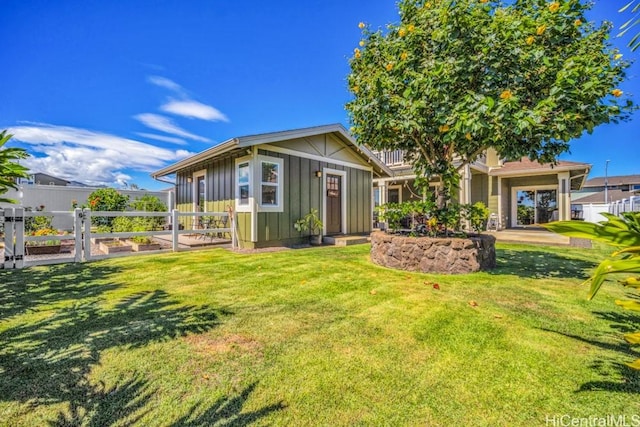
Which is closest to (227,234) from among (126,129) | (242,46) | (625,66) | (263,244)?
(263,244)

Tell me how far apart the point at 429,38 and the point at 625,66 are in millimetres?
2842

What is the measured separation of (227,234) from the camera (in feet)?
29.2

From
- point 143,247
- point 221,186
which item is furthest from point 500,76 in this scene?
point 143,247

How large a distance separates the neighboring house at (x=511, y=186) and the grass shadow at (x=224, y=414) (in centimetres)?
1145

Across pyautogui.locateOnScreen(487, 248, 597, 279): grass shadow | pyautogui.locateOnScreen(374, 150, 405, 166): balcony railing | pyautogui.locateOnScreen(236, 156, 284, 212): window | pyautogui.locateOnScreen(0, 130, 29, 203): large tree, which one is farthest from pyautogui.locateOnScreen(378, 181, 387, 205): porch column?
pyautogui.locateOnScreen(0, 130, 29, 203): large tree

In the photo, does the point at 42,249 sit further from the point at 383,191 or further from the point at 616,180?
the point at 616,180

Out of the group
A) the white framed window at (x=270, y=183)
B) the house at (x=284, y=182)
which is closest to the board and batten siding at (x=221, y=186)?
the house at (x=284, y=182)

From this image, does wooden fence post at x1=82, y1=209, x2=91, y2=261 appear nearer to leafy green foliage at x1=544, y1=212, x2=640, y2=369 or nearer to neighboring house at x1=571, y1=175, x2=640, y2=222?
leafy green foliage at x1=544, y1=212, x2=640, y2=369

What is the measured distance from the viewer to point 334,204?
9906 millimetres

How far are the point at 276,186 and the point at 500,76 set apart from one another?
567 cm

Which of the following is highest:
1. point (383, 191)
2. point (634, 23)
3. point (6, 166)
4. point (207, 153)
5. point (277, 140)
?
point (277, 140)

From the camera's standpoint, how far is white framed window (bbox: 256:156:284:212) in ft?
25.1

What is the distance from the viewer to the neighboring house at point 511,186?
12.2 meters

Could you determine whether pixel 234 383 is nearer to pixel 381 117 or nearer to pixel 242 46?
pixel 381 117
